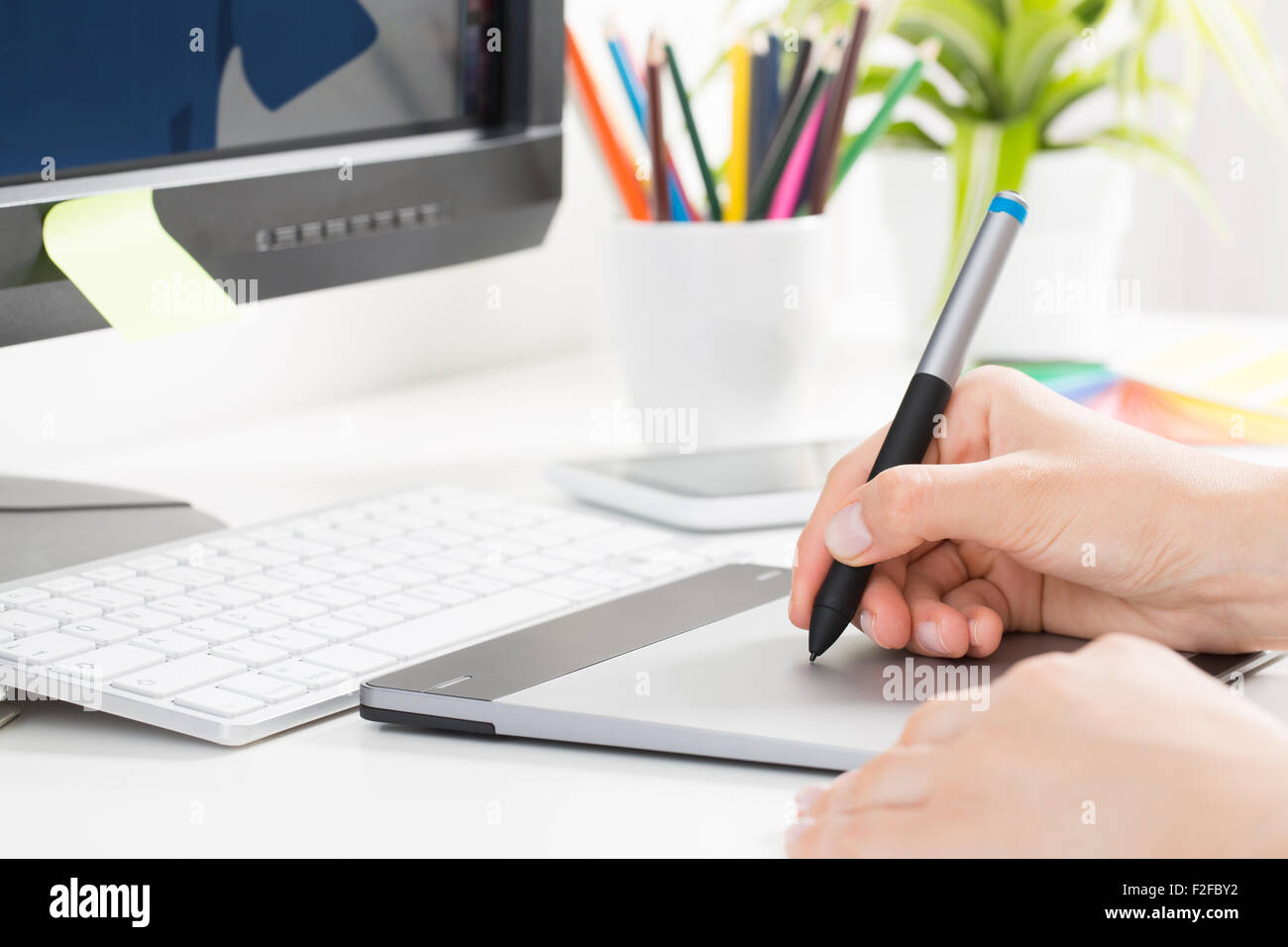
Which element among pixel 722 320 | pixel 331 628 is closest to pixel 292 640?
pixel 331 628

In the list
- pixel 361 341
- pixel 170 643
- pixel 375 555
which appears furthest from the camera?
pixel 361 341

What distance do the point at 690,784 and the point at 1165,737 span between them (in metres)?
0.12

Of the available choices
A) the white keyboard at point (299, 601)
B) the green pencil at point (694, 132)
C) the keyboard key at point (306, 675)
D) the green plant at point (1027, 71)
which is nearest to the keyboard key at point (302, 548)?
the white keyboard at point (299, 601)

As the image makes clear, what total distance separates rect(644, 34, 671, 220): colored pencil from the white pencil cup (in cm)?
2

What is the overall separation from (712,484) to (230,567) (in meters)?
0.23

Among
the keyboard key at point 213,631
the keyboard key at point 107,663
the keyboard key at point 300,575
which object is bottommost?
the keyboard key at point 107,663

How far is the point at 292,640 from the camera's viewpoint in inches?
17.8

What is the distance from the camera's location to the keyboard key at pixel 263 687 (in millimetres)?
414

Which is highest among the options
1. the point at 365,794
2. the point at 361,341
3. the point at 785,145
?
the point at 785,145

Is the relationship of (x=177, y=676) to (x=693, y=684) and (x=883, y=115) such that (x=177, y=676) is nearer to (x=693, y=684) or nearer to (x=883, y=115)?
(x=693, y=684)

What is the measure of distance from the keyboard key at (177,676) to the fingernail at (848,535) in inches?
7.2

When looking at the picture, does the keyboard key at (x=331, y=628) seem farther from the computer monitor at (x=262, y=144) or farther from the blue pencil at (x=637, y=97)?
the blue pencil at (x=637, y=97)

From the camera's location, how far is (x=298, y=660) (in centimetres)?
44
